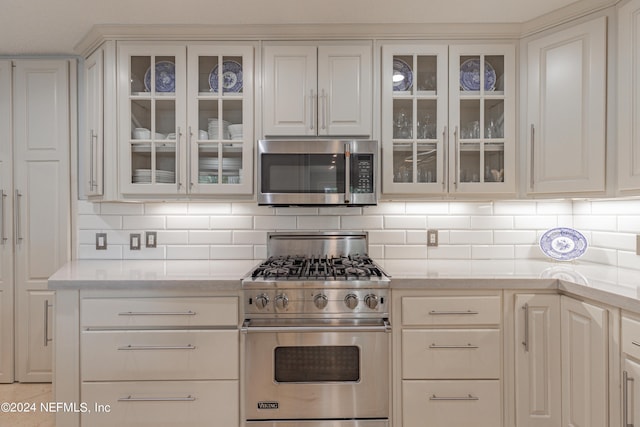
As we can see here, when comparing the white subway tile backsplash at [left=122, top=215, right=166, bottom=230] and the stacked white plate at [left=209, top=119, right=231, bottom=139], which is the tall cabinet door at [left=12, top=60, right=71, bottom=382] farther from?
the stacked white plate at [left=209, top=119, right=231, bottom=139]

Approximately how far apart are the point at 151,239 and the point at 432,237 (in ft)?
6.30

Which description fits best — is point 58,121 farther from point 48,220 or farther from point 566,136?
point 566,136

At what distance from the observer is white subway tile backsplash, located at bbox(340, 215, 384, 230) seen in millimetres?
2359

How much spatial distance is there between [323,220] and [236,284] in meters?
0.83

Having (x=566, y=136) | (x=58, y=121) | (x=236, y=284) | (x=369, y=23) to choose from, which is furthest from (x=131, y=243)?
(x=566, y=136)

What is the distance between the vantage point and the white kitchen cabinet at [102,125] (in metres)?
2.06

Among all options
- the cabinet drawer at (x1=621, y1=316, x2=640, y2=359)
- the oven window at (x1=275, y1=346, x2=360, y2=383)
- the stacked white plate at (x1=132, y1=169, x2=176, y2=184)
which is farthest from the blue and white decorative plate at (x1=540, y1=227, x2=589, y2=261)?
the stacked white plate at (x1=132, y1=169, x2=176, y2=184)

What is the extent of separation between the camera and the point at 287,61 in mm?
2051

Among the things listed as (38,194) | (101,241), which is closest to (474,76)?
(101,241)

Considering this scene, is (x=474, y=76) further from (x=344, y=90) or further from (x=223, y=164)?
(x=223, y=164)

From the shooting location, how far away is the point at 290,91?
6.72 feet

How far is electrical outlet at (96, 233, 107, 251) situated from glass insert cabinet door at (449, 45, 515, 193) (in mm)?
2300

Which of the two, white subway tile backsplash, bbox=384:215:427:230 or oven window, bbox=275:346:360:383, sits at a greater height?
white subway tile backsplash, bbox=384:215:427:230

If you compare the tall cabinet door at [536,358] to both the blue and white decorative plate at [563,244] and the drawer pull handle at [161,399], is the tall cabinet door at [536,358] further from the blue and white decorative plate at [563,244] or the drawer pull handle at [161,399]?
the drawer pull handle at [161,399]
